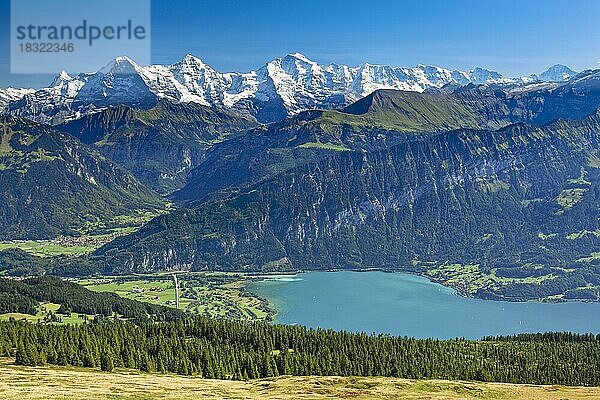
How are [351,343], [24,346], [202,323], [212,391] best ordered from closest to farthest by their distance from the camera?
1. [212,391]
2. [24,346]
3. [351,343]
4. [202,323]

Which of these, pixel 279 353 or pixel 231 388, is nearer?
pixel 231 388

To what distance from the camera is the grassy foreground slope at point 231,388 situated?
9381 centimetres

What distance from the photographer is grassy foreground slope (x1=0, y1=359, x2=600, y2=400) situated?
93.8m

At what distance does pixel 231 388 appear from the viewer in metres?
113

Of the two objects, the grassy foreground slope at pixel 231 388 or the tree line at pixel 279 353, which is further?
the tree line at pixel 279 353

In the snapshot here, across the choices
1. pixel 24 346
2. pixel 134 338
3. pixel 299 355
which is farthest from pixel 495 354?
pixel 24 346

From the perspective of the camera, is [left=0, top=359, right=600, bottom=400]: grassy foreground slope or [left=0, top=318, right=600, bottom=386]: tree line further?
[left=0, top=318, right=600, bottom=386]: tree line

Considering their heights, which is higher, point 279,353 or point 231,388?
point 279,353

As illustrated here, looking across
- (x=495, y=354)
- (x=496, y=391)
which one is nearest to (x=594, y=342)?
(x=495, y=354)

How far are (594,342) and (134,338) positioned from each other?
114191 millimetres

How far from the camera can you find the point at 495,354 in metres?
175

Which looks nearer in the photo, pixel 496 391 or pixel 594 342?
pixel 496 391

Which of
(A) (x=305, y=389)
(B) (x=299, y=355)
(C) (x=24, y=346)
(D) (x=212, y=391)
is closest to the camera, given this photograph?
(D) (x=212, y=391)

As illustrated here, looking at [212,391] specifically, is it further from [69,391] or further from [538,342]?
[538,342]
